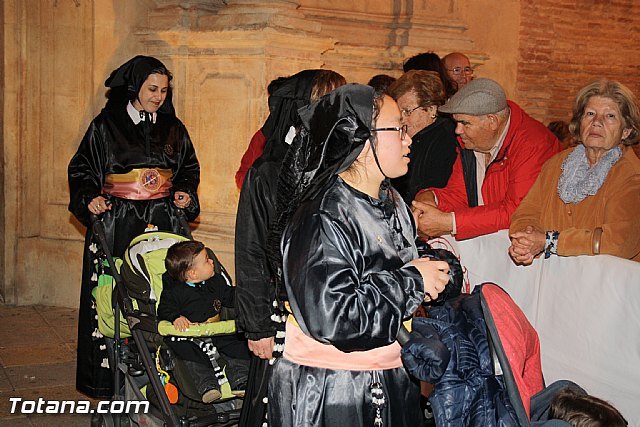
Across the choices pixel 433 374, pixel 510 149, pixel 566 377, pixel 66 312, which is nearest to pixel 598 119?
pixel 510 149

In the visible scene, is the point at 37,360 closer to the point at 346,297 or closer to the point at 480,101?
the point at 480,101

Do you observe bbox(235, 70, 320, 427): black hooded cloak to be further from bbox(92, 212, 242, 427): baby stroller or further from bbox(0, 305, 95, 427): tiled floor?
bbox(0, 305, 95, 427): tiled floor

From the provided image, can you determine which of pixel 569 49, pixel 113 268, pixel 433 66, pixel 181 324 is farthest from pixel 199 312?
pixel 569 49

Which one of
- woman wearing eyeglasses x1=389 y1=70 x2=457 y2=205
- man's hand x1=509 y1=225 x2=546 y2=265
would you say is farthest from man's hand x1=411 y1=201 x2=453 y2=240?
woman wearing eyeglasses x1=389 y1=70 x2=457 y2=205

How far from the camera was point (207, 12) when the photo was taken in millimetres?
8391

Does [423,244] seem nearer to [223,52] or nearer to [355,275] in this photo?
[355,275]

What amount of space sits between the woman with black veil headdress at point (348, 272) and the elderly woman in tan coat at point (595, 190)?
113 cm

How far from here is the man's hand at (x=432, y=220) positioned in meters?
4.84

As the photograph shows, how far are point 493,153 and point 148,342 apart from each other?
1.97 metres

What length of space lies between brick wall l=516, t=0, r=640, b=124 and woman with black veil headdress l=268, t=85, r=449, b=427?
7.55 meters

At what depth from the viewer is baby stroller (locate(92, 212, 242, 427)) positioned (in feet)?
14.8

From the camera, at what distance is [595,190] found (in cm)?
425

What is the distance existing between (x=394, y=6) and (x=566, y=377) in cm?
562

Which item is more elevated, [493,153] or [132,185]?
[493,153]
